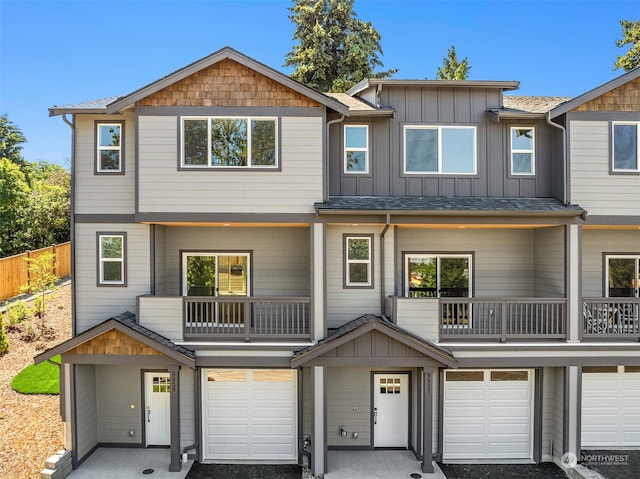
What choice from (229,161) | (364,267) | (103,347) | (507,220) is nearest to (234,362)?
(103,347)

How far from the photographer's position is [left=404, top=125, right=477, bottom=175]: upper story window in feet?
35.7

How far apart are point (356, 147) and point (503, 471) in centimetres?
880

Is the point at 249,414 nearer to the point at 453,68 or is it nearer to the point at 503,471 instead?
the point at 503,471

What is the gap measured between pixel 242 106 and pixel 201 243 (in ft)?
12.8

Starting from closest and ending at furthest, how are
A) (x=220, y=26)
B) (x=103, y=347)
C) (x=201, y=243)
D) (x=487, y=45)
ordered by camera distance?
(x=103, y=347) < (x=201, y=243) < (x=220, y=26) < (x=487, y=45)

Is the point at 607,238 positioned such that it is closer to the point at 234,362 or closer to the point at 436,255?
the point at 436,255

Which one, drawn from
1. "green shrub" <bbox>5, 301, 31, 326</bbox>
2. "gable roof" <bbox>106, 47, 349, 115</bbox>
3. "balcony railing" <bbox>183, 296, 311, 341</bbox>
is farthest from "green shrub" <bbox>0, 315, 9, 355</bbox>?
"gable roof" <bbox>106, 47, 349, 115</bbox>

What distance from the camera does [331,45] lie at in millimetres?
23891

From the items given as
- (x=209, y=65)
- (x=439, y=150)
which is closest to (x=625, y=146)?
(x=439, y=150)

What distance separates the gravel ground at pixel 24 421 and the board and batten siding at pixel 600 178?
568 inches

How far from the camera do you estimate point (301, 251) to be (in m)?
11.3

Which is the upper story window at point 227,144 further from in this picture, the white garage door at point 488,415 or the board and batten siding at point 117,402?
the white garage door at point 488,415

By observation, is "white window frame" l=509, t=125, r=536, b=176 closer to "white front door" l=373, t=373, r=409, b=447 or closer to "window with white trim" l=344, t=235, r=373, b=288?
"window with white trim" l=344, t=235, r=373, b=288

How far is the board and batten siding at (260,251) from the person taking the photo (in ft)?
36.7
